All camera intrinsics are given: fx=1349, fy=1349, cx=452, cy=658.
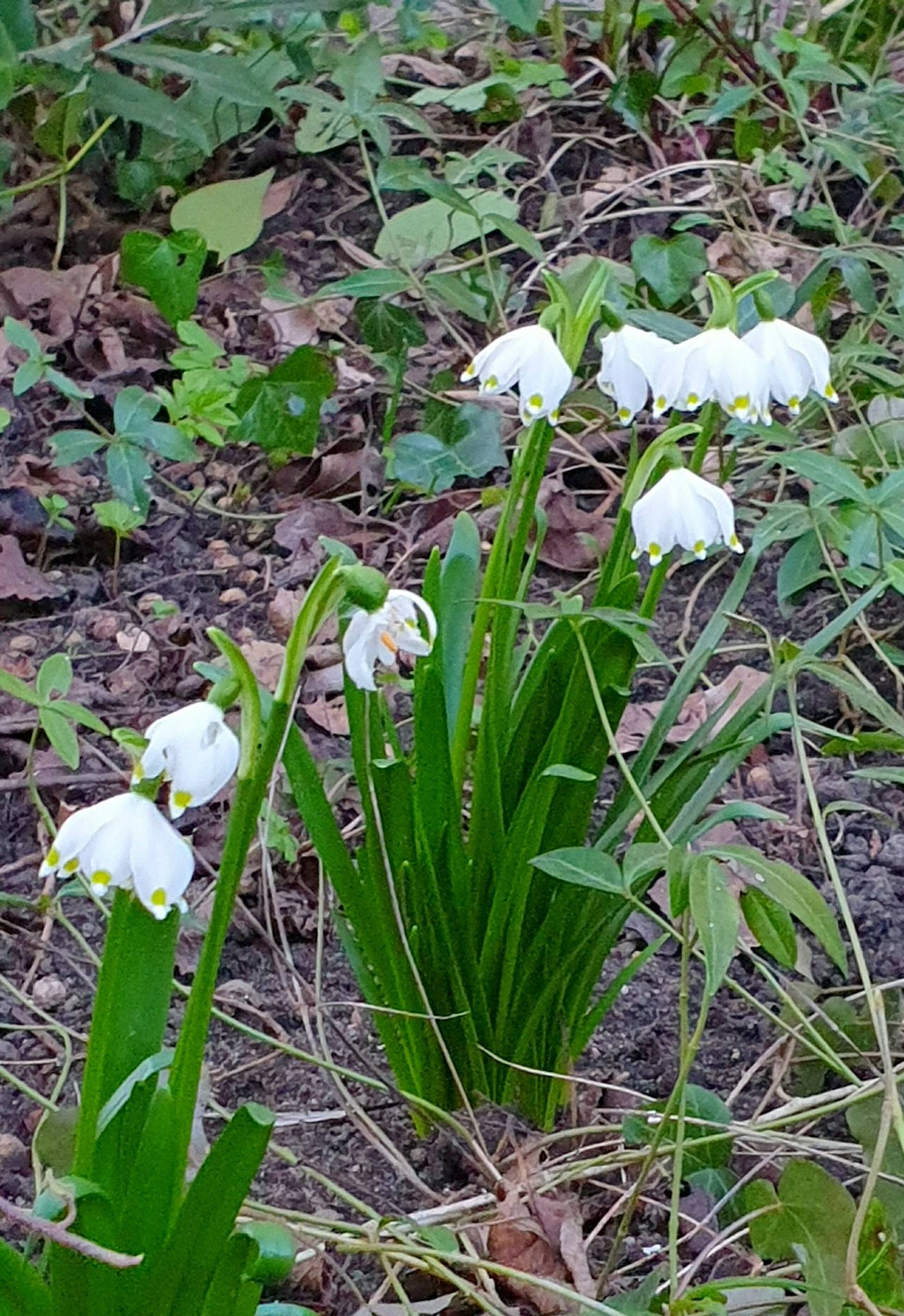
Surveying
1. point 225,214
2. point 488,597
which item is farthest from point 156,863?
point 225,214

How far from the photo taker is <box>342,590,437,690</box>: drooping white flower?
79 centimetres

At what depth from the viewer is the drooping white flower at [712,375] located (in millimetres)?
982

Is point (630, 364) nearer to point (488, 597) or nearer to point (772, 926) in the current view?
point (488, 597)

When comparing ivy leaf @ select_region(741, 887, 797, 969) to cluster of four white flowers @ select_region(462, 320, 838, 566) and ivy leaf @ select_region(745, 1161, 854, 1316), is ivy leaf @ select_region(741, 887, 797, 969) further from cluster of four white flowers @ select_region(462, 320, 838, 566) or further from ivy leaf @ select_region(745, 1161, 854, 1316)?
cluster of four white flowers @ select_region(462, 320, 838, 566)

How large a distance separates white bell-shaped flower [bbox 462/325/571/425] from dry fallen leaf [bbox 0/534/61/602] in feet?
3.24

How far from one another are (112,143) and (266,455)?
802mm

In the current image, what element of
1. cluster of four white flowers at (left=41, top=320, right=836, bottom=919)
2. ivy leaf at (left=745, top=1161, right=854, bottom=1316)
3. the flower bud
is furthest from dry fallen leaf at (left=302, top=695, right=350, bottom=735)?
the flower bud

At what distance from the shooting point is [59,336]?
228cm

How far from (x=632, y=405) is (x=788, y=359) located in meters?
0.13

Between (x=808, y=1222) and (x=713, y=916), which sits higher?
(x=713, y=916)

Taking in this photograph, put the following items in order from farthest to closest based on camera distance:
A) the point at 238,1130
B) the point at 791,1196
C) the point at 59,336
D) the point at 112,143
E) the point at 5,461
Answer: the point at 112,143 → the point at 59,336 → the point at 5,461 → the point at 791,1196 → the point at 238,1130

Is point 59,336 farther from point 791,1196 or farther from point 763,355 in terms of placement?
point 791,1196

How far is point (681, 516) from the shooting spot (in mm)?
986

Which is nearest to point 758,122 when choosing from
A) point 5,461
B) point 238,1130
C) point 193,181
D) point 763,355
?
point 193,181
